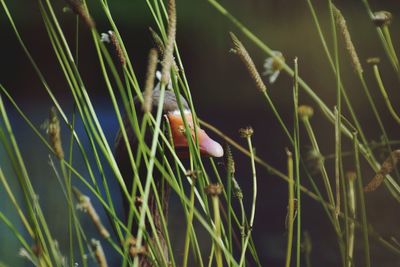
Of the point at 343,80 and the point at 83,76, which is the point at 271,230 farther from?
the point at 83,76

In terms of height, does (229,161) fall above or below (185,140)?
above

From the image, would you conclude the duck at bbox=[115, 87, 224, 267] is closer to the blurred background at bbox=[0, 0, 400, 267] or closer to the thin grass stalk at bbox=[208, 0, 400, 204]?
the blurred background at bbox=[0, 0, 400, 267]

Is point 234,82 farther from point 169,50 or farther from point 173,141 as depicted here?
point 169,50

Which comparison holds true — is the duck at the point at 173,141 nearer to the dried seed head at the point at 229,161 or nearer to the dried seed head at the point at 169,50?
the dried seed head at the point at 229,161

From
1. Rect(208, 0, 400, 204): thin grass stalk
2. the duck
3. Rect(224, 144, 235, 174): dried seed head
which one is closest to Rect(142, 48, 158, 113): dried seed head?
Rect(208, 0, 400, 204): thin grass stalk

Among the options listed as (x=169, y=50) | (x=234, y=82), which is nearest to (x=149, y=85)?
(x=169, y=50)
